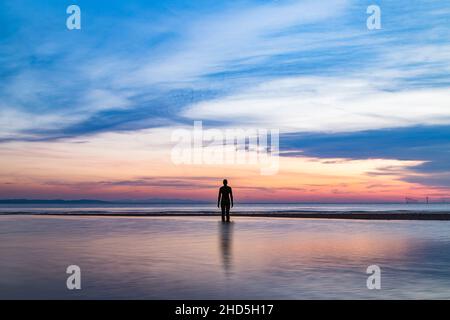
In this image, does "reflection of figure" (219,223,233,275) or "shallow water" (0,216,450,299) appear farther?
"reflection of figure" (219,223,233,275)

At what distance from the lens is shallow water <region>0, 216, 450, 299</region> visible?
871cm

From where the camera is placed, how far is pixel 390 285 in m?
9.28

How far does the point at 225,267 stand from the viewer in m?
11.3

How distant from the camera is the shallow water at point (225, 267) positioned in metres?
8.71

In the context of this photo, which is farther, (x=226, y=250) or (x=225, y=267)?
(x=226, y=250)

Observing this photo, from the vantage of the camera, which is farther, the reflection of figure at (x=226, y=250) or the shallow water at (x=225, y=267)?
the reflection of figure at (x=226, y=250)
